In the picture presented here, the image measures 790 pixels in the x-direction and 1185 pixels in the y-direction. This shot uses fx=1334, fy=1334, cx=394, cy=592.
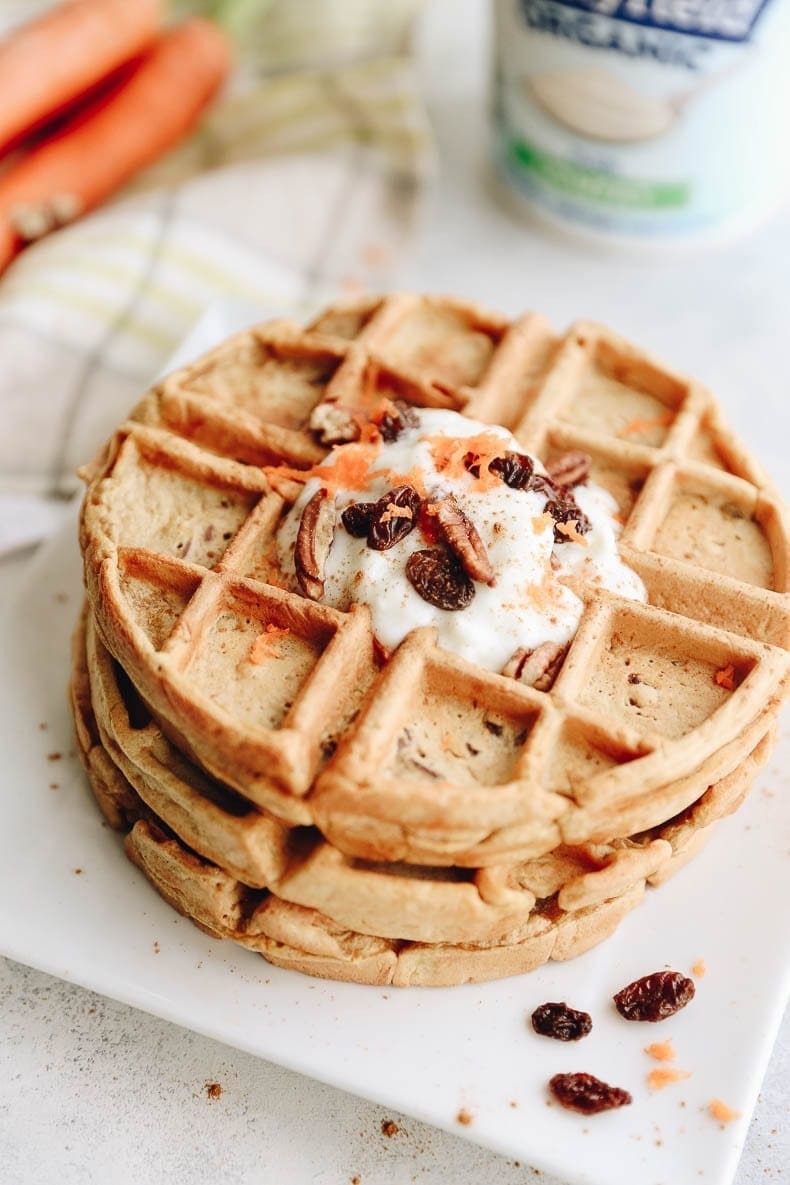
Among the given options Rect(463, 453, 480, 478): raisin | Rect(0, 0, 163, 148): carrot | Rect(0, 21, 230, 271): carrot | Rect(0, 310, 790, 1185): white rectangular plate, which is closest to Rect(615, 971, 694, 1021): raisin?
Rect(0, 310, 790, 1185): white rectangular plate

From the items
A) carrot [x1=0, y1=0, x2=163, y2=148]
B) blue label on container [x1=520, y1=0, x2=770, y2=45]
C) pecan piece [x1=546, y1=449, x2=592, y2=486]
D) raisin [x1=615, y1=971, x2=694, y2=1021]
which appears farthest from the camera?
carrot [x1=0, y1=0, x2=163, y2=148]

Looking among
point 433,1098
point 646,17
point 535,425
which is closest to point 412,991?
point 433,1098

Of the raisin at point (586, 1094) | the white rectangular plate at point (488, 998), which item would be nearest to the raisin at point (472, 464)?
the white rectangular plate at point (488, 998)

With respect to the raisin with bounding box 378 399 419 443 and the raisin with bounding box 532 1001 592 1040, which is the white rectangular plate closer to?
the raisin with bounding box 532 1001 592 1040

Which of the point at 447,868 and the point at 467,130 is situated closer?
the point at 447,868

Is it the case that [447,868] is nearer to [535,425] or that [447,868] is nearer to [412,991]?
[412,991]

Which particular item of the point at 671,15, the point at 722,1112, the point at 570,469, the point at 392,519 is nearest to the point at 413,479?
the point at 392,519
